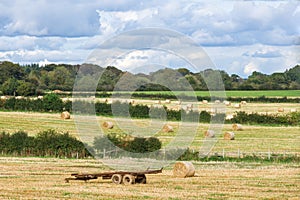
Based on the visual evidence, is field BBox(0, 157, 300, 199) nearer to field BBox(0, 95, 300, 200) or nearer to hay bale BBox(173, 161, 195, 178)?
field BBox(0, 95, 300, 200)

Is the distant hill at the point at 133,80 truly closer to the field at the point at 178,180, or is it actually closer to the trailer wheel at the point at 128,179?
the field at the point at 178,180

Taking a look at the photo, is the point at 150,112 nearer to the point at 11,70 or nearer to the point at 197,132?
the point at 197,132

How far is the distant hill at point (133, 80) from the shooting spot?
3231cm

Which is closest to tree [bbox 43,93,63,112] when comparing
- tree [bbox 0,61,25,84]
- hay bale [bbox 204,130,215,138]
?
hay bale [bbox 204,130,215,138]

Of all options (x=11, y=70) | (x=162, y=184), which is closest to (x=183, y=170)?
(x=162, y=184)

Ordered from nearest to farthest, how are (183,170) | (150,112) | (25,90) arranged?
(183,170)
(150,112)
(25,90)

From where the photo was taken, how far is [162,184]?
1148 inches

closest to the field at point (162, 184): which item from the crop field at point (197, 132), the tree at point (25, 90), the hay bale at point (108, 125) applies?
the crop field at point (197, 132)

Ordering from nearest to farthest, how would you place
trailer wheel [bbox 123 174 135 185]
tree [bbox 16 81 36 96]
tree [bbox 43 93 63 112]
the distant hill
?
trailer wheel [bbox 123 174 135 185] → the distant hill → tree [bbox 43 93 63 112] → tree [bbox 16 81 36 96]

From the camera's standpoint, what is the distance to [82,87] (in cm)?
3975

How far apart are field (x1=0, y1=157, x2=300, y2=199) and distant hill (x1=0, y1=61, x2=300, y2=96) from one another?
459 cm

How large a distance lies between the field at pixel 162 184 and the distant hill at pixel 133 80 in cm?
459

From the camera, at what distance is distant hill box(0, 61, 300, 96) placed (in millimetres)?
32312

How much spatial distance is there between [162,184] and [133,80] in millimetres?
6040
